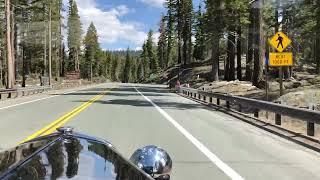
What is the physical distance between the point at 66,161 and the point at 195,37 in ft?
419

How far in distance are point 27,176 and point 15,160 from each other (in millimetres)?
441

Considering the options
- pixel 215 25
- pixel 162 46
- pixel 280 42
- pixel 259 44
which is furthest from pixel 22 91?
pixel 162 46

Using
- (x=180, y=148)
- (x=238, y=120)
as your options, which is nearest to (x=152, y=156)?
(x=180, y=148)

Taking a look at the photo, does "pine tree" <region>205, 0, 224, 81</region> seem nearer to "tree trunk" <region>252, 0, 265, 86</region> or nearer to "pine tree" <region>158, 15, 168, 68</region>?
"tree trunk" <region>252, 0, 265, 86</region>

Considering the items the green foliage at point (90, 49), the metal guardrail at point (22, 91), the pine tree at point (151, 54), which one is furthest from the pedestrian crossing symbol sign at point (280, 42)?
the pine tree at point (151, 54)

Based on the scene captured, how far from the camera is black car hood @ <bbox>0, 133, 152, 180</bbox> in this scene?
2648 millimetres

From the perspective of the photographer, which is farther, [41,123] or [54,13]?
[54,13]

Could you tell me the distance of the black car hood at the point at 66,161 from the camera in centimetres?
265

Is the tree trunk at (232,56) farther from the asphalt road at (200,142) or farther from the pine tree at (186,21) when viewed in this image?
the pine tree at (186,21)

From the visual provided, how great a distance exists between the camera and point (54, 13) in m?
91.4

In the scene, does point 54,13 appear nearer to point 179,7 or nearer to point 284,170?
point 179,7

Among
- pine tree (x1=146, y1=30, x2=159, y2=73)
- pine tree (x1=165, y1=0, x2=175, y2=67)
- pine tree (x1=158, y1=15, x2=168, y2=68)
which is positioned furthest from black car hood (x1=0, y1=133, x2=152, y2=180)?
pine tree (x1=146, y1=30, x2=159, y2=73)

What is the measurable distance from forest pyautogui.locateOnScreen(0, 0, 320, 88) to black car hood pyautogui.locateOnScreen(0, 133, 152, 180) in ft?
57.2

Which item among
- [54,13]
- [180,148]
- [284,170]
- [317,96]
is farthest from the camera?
[54,13]
